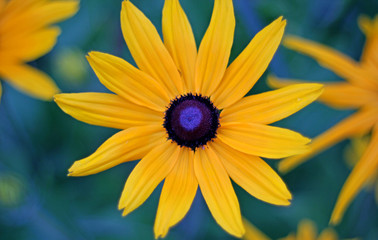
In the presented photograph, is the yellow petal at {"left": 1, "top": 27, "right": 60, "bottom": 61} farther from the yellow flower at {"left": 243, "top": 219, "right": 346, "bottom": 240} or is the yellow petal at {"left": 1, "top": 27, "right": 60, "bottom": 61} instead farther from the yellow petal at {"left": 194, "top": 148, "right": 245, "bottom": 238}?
the yellow flower at {"left": 243, "top": 219, "right": 346, "bottom": 240}

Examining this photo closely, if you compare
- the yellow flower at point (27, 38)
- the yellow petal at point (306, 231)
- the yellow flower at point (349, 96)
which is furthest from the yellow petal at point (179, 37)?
the yellow petal at point (306, 231)

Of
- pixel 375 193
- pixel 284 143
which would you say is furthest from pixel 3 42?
pixel 375 193

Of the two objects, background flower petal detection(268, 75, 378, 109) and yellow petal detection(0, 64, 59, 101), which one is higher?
yellow petal detection(0, 64, 59, 101)

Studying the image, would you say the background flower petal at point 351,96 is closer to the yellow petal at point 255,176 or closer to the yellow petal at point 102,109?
the yellow petal at point 255,176

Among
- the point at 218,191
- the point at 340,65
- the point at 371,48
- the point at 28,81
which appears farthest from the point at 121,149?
the point at 371,48

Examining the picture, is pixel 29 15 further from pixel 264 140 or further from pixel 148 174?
pixel 264 140

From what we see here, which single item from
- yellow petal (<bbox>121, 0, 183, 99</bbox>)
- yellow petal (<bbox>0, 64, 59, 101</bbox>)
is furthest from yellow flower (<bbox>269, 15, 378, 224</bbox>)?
yellow petal (<bbox>0, 64, 59, 101</bbox>)
